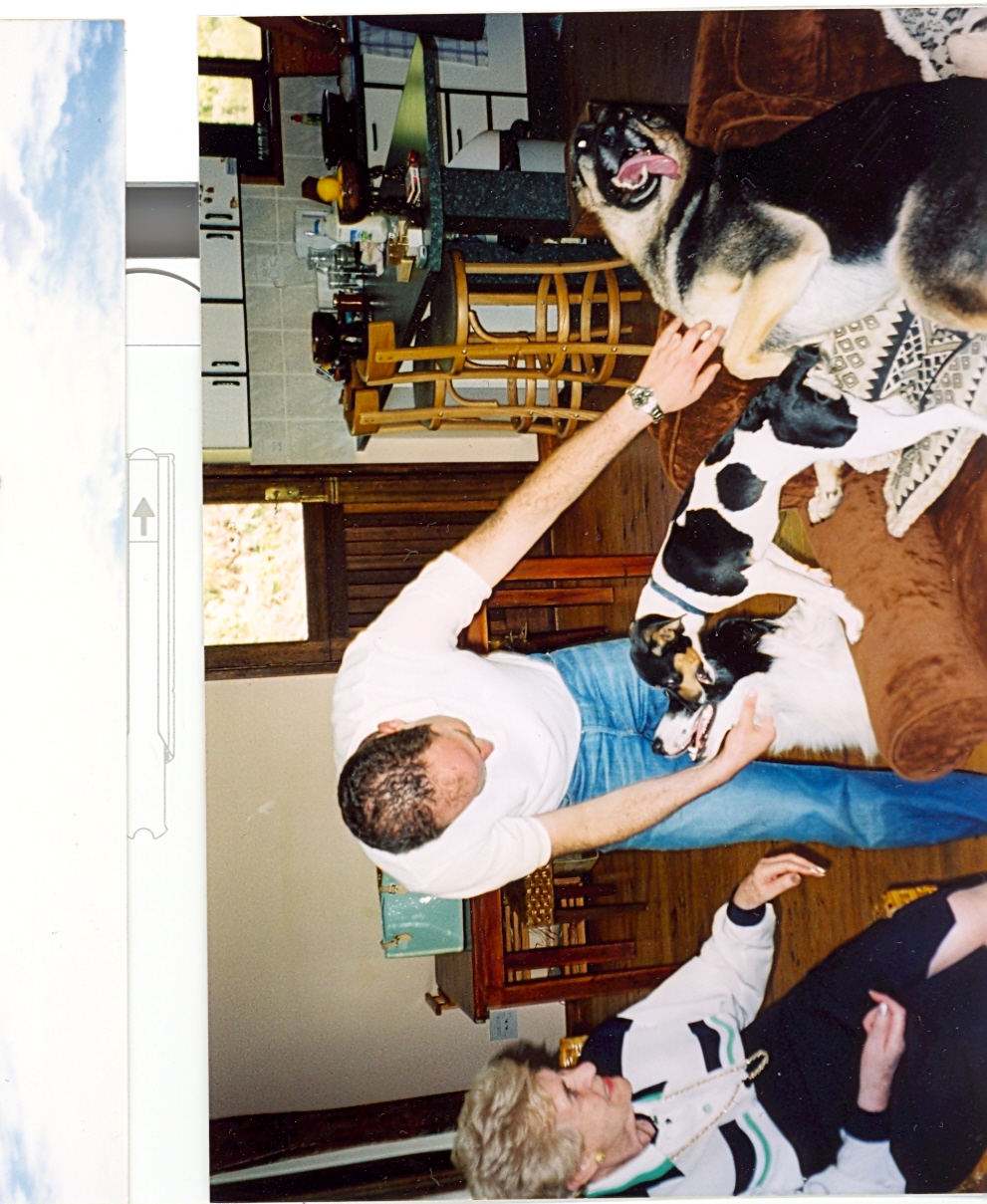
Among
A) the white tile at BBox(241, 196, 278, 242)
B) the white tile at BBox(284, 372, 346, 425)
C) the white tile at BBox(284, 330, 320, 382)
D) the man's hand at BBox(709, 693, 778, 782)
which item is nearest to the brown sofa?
the man's hand at BBox(709, 693, 778, 782)

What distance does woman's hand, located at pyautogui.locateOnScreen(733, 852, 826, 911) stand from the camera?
215cm

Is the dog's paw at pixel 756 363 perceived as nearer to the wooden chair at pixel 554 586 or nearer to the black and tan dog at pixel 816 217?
the black and tan dog at pixel 816 217

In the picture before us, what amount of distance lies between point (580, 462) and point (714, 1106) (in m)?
1.51

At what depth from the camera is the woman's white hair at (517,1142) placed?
6.95 feet

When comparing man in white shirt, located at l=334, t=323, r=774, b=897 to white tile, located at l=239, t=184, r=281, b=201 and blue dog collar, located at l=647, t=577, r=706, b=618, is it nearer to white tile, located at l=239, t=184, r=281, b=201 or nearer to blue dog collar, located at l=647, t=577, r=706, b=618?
blue dog collar, located at l=647, t=577, r=706, b=618

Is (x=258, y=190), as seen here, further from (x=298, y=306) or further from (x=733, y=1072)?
(x=733, y=1072)

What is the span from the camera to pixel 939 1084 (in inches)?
83.2

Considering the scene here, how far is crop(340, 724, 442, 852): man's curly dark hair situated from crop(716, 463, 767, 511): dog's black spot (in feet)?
2.89

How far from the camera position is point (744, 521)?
7.20 ft

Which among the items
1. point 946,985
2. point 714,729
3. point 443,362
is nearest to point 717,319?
point 443,362

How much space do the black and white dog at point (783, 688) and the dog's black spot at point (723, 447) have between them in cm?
38

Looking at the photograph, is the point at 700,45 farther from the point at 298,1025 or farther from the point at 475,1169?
the point at 475,1169

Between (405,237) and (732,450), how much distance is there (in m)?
0.98

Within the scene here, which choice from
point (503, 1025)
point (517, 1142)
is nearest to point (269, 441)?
point (503, 1025)
